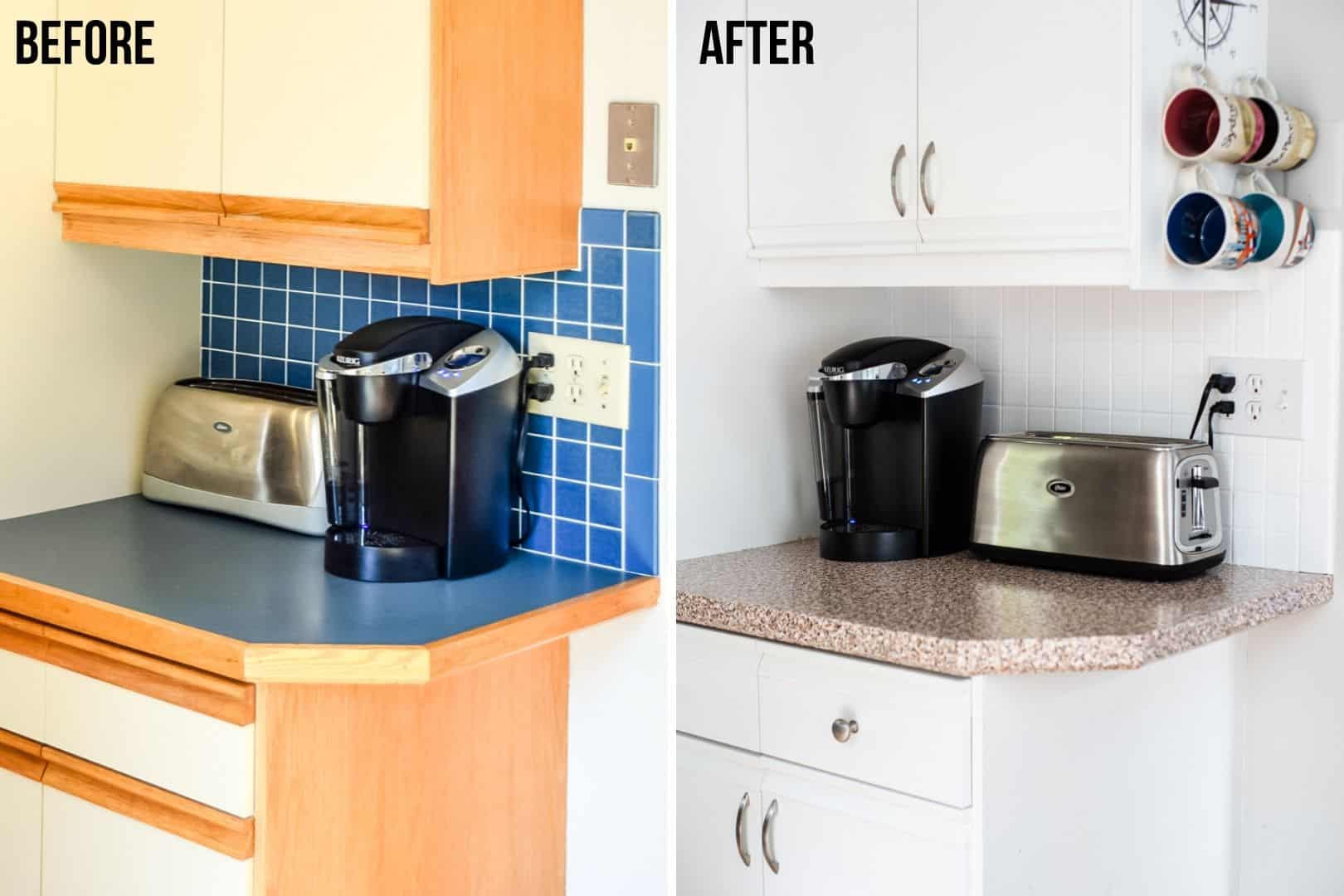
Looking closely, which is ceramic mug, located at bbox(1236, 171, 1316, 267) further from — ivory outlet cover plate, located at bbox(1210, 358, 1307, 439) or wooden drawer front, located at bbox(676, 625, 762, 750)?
wooden drawer front, located at bbox(676, 625, 762, 750)

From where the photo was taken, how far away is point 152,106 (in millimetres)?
2201

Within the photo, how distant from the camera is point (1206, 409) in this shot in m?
2.52

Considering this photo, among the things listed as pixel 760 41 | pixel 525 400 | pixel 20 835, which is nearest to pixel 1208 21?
pixel 760 41

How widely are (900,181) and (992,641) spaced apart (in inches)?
33.4

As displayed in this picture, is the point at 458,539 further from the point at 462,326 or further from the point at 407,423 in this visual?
the point at 462,326

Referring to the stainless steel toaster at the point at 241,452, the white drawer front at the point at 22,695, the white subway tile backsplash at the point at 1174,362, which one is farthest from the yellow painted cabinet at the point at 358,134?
the white subway tile backsplash at the point at 1174,362

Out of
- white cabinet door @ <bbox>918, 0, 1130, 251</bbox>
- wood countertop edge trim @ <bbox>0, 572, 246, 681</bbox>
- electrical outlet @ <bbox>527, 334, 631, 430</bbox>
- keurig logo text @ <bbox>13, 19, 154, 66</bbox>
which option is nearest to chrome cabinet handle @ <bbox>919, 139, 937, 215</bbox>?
white cabinet door @ <bbox>918, 0, 1130, 251</bbox>

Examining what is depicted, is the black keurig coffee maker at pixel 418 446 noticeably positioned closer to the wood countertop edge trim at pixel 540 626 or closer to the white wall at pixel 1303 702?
the wood countertop edge trim at pixel 540 626

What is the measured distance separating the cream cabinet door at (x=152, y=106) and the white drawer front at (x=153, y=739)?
0.73 metres

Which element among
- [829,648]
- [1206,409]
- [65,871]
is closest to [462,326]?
[829,648]

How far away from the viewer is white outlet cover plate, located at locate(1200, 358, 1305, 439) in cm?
241

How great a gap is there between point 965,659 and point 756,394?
0.81 m

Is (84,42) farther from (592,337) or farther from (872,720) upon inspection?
(872,720)

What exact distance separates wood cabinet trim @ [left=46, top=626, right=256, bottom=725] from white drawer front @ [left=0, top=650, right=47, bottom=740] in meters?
0.06
